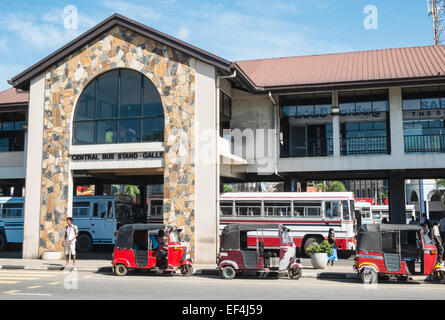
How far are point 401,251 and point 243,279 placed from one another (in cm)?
526

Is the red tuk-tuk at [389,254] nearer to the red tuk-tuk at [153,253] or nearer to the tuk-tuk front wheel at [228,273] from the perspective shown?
the tuk-tuk front wheel at [228,273]

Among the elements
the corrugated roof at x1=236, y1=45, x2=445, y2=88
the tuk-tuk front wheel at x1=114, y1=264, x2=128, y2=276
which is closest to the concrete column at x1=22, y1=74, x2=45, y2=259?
the tuk-tuk front wheel at x1=114, y1=264, x2=128, y2=276

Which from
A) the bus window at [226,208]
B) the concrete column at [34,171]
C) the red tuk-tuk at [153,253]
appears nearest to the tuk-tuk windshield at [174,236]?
the red tuk-tuk at [153,253]

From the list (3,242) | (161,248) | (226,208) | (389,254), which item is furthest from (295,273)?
(3,242)

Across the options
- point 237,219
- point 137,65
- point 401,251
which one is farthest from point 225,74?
point 401,251

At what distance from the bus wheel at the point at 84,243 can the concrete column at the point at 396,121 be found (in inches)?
653

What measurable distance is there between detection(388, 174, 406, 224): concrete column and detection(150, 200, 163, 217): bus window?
1273 centimetres

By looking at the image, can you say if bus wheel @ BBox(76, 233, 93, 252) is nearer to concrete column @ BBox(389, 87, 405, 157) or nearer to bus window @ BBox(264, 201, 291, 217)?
bus window @ BBox(264, 201, 291, 217)

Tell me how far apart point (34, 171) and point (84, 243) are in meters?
5.13

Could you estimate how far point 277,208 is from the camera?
22047 millimetres

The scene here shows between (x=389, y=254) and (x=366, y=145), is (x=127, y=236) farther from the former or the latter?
(x=366, y=145)

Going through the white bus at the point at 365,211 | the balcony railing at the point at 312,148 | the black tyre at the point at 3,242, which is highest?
the balcony railing at the point at 312,148

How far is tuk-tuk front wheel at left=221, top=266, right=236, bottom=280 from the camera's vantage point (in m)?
14.7

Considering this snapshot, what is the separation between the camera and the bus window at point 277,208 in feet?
71.9
